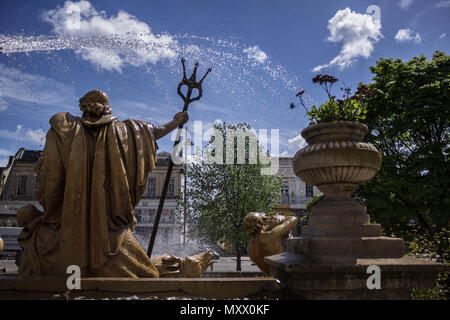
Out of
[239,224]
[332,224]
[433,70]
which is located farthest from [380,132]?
[332,224]

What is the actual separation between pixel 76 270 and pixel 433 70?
14.9 metres

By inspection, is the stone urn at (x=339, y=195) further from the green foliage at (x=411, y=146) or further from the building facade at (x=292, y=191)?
the building facade at (x=292, y=191)

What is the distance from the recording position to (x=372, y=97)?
564 inches

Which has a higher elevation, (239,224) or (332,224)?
(332,224)

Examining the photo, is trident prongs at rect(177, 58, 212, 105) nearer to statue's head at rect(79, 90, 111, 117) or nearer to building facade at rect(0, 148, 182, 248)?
statue's head at rect(79, 90, 111, 117)

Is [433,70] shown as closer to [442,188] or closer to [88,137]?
[442,188]

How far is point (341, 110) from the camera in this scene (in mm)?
4352

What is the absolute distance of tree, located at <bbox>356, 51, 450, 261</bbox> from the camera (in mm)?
11859

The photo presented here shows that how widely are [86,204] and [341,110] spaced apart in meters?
3.57

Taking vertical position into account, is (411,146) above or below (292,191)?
above

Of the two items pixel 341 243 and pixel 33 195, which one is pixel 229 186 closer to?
→ pixel 341 243

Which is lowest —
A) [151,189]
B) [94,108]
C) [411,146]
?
[151,189]

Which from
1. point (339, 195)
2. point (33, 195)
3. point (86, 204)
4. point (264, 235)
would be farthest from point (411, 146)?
point (33, 195)
